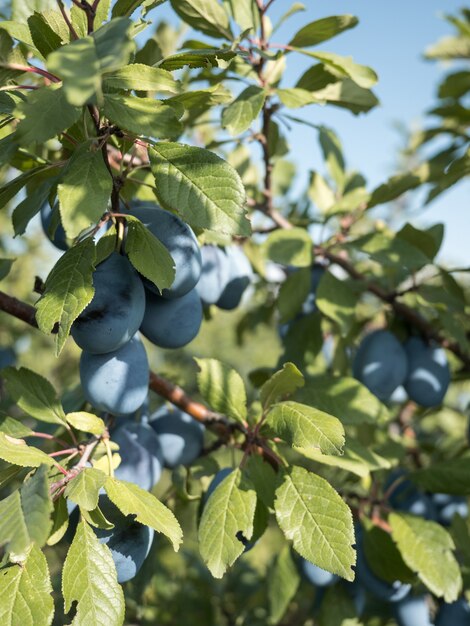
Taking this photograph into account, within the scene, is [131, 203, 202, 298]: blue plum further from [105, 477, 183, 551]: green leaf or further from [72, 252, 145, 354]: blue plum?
[105, 477, 183, 551]: green leaf

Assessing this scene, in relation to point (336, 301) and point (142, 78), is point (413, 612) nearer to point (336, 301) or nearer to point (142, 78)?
point (336, 301)

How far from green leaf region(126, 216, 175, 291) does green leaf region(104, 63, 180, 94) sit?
141 millimetres

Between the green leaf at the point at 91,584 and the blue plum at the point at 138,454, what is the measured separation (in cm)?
19

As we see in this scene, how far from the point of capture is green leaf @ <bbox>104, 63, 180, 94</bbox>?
2.01ft

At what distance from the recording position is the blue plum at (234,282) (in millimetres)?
1167

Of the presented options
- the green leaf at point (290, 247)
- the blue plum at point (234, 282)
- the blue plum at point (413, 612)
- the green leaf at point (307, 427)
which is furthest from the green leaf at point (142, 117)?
the blue plum at point (413, 612)

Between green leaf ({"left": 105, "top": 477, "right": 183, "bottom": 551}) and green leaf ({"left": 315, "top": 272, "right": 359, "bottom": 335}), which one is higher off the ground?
green leaf ({"left": 105, "top": 477, "right": 183, "bottom": 551})

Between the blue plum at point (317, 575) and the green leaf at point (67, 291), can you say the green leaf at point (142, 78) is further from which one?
the blue plum at point (317, 575)

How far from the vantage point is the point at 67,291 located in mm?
647

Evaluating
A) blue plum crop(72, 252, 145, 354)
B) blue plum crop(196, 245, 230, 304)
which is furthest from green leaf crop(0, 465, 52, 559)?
blue plum crop(196, 245, 230, 304)

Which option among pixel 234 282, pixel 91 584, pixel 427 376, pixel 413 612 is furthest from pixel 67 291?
pixel 413 612

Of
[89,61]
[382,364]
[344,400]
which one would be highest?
[89,61]

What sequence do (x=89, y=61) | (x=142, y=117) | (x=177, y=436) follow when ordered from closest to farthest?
1. (x=89, y=61)
2. (x=142, y=117)
3. (x=177, y=436)

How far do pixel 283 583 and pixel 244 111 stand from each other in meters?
0.88
